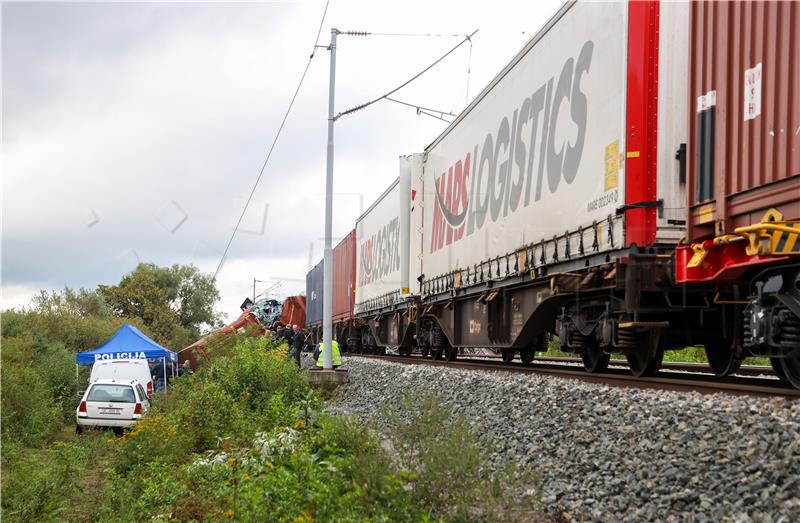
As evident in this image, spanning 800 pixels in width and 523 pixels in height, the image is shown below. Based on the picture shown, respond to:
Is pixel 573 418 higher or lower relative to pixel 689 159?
lower

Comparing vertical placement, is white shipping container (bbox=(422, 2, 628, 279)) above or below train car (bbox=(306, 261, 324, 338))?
above

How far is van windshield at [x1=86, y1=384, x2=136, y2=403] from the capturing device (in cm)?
1902

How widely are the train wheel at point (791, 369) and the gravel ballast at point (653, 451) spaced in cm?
114

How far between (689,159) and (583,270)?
2128mm

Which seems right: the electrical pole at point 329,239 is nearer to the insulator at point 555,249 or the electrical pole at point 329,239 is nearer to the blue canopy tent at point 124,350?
the insulator at point 555,249

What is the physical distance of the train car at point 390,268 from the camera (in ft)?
63.5

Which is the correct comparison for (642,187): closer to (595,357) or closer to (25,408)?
(595,357)

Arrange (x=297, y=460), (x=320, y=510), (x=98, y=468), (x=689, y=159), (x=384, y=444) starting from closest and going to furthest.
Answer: (x=320, y=510) < (x=297, y=460) < (x=689, y=159) < (x=384, y=444) < (x=98, y=468)

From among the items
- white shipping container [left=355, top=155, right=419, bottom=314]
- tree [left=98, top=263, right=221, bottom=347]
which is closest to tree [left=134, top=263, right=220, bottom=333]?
tree [left=98, top=263, right=221, bottom=347]

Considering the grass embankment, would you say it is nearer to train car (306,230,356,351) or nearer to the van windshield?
the van windshield

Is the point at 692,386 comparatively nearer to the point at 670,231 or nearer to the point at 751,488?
the point at 670,231

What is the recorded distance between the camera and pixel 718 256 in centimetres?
700

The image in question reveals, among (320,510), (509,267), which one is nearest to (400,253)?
(509,267)

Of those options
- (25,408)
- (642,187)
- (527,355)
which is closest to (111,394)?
(25,408)
